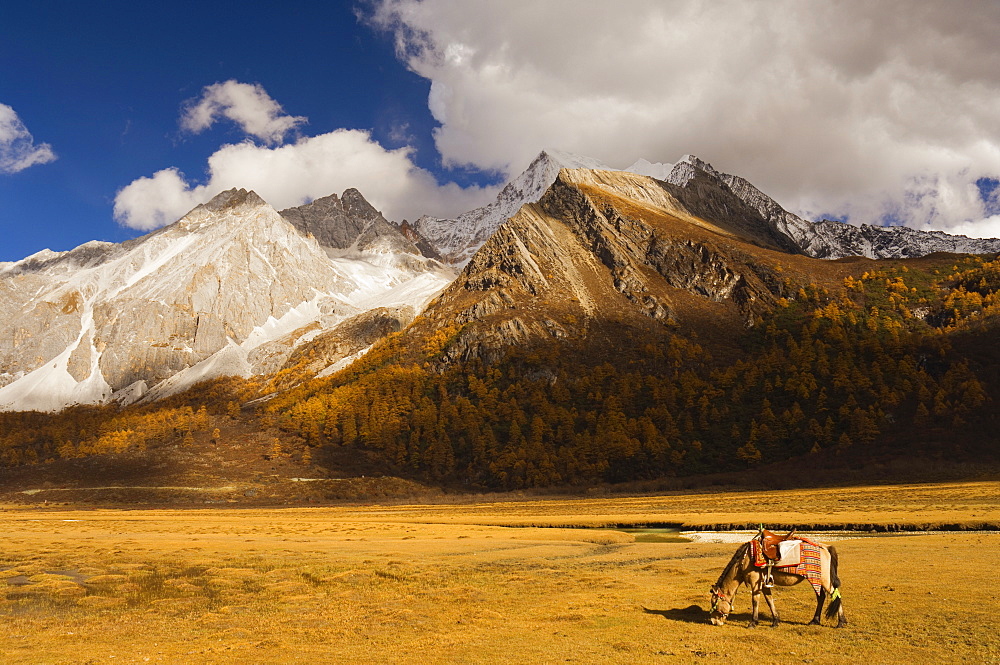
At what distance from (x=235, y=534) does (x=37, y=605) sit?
39.3 meters

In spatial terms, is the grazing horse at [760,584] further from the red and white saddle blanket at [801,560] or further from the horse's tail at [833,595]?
the red and white saddle blanket at [801,560]

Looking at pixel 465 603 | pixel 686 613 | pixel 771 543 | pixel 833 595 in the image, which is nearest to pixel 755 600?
pixel 771 543

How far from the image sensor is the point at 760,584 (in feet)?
64.8

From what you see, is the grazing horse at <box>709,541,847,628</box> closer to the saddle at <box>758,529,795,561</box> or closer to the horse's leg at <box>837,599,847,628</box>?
the horse's leg at <box>837,599,847,628</box>

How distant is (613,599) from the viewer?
81.1 feet

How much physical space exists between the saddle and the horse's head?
6.66 ft

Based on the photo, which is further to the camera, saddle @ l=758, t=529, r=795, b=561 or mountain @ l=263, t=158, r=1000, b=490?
mountain @ l=263, t=158, r=1000, b=490

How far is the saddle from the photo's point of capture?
64.1ft

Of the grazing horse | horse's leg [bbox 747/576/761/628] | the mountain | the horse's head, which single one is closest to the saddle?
the grazing horse

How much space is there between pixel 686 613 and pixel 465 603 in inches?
361

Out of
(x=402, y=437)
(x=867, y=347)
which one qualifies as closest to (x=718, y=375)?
(x=867, y=347)

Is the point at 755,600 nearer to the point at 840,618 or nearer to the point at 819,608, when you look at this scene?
the point at 819,608

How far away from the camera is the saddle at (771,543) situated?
64.1ft

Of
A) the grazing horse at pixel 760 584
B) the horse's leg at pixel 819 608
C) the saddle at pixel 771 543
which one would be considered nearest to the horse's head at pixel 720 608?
the grazing horse at pixel 760 584
